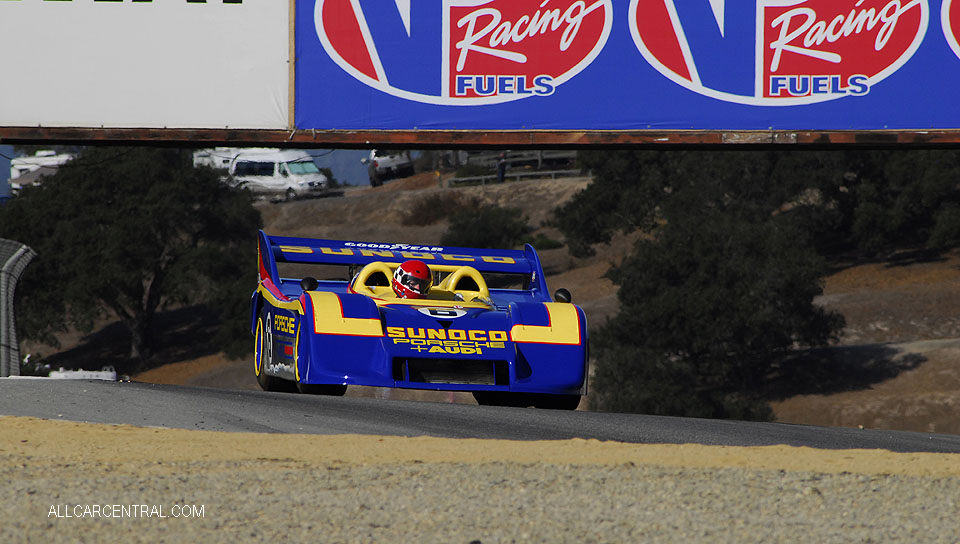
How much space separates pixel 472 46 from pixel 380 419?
791 cm

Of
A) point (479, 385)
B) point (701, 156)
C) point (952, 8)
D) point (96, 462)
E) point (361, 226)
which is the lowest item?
point (361, 226)

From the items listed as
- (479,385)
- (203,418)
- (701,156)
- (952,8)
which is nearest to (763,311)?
(701,156)

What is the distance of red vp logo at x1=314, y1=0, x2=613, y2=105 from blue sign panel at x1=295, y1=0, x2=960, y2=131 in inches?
0.7

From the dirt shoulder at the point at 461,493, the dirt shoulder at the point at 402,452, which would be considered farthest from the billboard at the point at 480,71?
the dirt shoulder at the point at 461,493

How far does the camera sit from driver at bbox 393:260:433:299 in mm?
12883

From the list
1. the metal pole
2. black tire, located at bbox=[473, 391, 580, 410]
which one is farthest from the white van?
black tire, located at bbox=[473, 391, 580, 410]

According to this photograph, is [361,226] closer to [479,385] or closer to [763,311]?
[763,311]

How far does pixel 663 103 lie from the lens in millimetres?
16953

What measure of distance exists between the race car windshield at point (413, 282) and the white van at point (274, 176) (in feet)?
171

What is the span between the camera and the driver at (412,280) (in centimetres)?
1288

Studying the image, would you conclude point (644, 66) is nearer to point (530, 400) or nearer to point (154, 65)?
point (530, 400)

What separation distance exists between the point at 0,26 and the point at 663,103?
876cm

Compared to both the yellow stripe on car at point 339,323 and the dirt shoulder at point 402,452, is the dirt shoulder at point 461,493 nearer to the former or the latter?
the dirt shoulder at point 402,452

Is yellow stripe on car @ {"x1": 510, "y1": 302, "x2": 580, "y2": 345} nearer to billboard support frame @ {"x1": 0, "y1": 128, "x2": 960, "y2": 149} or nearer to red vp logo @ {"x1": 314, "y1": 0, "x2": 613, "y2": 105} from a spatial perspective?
billboard support frame @ {"x1": 0, "y1": 128, "x2": 960, "y2": 149}
